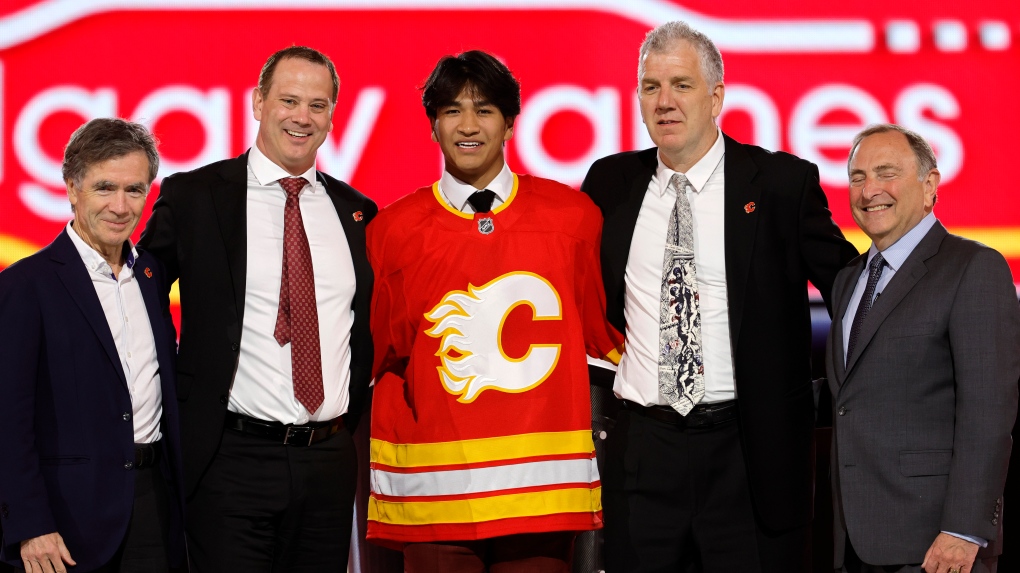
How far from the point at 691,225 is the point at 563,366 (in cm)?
53

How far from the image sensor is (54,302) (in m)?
2.48

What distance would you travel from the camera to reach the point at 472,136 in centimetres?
274

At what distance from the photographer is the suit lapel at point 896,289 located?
2.52 meters

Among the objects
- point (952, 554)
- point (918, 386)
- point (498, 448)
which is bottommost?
point (952, 554)

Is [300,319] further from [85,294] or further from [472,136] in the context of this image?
[472,136]

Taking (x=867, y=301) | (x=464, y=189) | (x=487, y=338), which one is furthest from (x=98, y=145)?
(x=867, y=301)

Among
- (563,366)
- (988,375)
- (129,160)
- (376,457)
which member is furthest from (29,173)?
(988,375)

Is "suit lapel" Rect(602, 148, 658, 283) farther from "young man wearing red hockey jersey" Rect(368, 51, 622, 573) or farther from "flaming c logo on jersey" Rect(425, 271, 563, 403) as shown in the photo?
"flaming c logo on jersey" Rect(425, 271, 563, 403)

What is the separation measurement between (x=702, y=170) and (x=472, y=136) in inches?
25.3

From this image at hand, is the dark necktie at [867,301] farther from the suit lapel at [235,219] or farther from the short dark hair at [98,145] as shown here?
the short dark hair at [98,145]

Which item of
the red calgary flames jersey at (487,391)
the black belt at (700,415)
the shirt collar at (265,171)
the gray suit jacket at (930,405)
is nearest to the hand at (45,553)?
the red calgary flames jersey at (487,391)

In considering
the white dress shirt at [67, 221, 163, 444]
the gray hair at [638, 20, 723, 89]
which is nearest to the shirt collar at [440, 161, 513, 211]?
the gray hair at [638, 20, 723, 89]

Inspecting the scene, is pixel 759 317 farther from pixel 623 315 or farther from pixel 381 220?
pixel 381 220

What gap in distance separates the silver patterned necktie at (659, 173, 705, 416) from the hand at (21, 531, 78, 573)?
1.48m
